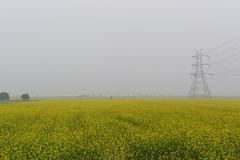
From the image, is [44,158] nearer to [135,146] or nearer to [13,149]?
[13,149]

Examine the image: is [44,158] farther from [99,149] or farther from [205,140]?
[205,140]

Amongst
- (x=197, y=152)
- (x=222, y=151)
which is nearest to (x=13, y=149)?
(x=197, y=152)

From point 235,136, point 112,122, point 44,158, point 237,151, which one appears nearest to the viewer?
point 44,158

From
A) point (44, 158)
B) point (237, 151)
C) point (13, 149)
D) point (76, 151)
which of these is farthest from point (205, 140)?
point (13, 149)

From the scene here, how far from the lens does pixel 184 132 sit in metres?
12.3

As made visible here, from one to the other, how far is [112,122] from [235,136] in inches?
239

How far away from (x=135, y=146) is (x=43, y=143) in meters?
2.76

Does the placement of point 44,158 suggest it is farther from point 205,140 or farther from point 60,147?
point 205,140

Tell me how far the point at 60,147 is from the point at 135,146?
2.22 m

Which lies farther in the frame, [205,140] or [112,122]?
[112,122]

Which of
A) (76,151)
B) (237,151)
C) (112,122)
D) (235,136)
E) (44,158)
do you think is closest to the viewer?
(44,158)

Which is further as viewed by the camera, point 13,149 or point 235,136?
point 235,136

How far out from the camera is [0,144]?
11094mm

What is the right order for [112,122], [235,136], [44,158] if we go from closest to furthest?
[44,158] → [235,136] → [112,122]
